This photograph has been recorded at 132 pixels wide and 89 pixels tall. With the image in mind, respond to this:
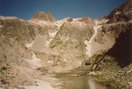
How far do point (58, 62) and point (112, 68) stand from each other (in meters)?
46.0

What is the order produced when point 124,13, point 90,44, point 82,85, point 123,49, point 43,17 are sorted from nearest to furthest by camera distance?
1. point 82,85
2. point 123,49
3. point 124,13
4. point 90,44
5. point 43,17

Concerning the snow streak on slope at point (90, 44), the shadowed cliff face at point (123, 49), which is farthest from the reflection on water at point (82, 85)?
the snow streak on slope at point (90, 44)

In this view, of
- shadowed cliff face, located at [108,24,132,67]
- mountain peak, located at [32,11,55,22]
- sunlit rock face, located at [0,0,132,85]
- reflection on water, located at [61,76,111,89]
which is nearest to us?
reflection on water, located at [61,76,111,89]

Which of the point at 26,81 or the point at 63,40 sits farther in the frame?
the point at 63,40

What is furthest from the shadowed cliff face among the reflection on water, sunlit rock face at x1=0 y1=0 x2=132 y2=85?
sunlit rock face at x1=0 y1=0 x2=132 y2=85

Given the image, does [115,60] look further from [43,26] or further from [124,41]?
[43,26]

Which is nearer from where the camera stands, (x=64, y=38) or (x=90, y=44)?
(x=64, y=38)

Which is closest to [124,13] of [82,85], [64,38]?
[64,38]

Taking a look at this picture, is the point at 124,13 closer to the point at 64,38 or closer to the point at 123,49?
the point at 64,38

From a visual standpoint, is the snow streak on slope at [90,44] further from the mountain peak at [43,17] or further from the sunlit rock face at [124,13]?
the mountain peak at [43,17]

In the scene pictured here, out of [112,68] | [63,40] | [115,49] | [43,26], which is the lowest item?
[112,68]

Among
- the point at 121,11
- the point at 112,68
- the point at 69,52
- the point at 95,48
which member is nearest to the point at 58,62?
the point at 69,52

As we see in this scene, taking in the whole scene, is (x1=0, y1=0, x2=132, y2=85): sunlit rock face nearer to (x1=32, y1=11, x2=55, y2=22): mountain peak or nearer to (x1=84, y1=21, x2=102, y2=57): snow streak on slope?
(x1=84, y1=21, x2=102, y2=57): snow streak on slope

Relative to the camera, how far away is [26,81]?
1667 inches
